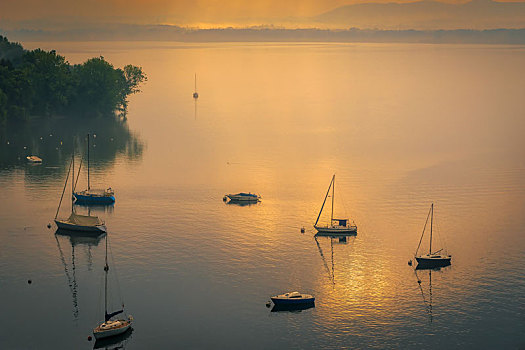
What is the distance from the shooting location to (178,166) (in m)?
180

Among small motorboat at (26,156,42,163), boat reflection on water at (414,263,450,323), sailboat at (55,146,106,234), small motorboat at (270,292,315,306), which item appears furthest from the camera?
small motorboat at (26,156,42,163)

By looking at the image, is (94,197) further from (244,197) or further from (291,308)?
(291,308)

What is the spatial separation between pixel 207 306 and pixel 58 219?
4586 centimetres

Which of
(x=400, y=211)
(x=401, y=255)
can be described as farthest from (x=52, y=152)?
(x=401, y=255)

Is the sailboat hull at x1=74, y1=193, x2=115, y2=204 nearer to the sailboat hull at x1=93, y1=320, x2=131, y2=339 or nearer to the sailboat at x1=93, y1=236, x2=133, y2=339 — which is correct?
the sailboat at x1=93, y1=236, x2=133, y2=339

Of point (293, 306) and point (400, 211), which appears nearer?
point (293, 306)

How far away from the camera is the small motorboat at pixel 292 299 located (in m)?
96.4

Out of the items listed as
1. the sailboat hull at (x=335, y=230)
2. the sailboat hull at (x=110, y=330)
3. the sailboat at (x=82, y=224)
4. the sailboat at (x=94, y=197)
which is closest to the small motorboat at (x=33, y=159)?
the sailboat at (x=94, y=197)

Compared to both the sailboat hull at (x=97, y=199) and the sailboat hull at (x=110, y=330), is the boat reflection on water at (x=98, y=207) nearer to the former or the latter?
the sailboat hull at (x=97, y=199)

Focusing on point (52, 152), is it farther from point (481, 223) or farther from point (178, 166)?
point (481, 223)

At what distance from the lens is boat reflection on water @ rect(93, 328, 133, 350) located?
86.4 m

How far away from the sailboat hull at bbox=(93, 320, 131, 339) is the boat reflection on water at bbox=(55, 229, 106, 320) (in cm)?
A: 841

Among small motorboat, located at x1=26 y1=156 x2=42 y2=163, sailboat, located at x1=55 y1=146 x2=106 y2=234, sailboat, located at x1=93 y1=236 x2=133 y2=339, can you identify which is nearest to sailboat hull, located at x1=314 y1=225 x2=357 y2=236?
sailboat, located at x1=55 y1=146 x2=106 y2=234

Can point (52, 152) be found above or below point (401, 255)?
above
